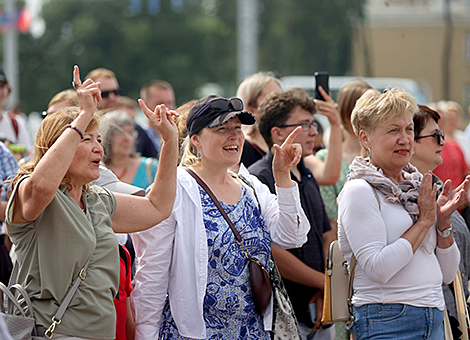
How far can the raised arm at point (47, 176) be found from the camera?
2.36 m

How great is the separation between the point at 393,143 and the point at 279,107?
3.49ft

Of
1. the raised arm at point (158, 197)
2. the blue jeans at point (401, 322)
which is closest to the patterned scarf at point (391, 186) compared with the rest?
the blue jeans at point (401, 322)

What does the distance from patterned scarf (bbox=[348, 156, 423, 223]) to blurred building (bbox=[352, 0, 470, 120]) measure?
16.3 m

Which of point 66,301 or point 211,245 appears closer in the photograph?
point 66,301

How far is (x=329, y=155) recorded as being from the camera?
4.39 meters

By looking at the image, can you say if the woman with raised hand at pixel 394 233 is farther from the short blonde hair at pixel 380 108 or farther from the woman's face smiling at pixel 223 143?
the woman's face smiling at pixel 223 143

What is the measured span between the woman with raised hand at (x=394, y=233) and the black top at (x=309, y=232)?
0.67m

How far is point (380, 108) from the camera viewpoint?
125 inches

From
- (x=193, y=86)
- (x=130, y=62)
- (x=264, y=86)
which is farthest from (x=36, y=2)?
(x=264, y=86)

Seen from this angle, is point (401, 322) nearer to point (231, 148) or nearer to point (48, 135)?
point (231, 148)

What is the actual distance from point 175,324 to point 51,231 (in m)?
0.84

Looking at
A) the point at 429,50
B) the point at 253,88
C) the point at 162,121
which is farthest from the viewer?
the point at 429,50

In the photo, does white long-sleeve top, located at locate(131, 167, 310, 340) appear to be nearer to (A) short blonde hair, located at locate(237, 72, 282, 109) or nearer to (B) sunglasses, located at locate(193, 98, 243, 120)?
(B) sunglasses, located at locate(193, 98, 243, 120)

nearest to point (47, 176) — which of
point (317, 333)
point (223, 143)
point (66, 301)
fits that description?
point (66, 301)
